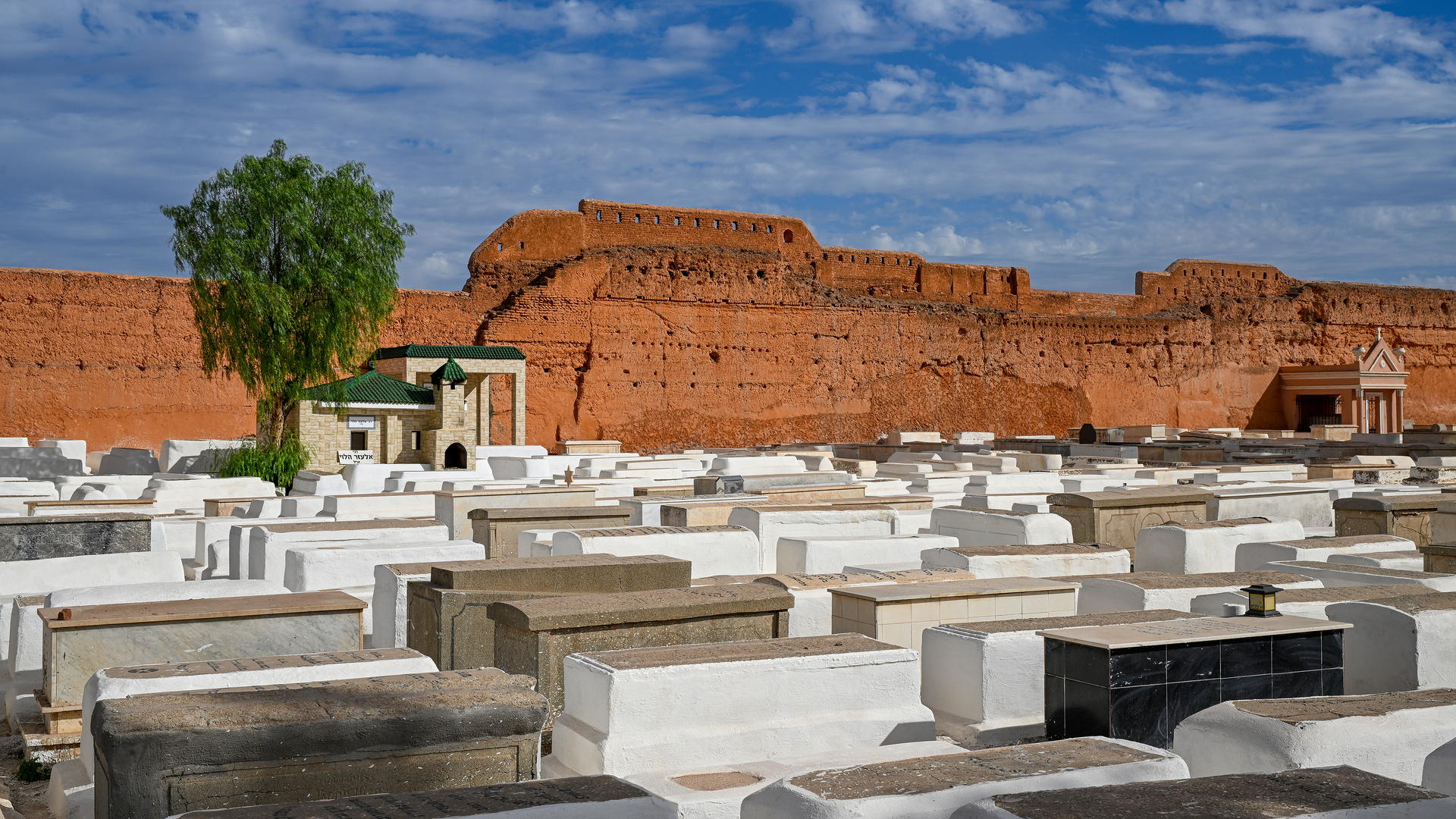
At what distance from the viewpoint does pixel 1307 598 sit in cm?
603

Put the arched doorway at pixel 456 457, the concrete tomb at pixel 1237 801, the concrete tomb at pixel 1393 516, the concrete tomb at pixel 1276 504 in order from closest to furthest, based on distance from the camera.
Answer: the concrete tomb at pixel 1237 801 < the concrete tomb at pixel 1393 516 < the concrete tomb at pixel 1276 504 < the arched doorway at pixel 456 457

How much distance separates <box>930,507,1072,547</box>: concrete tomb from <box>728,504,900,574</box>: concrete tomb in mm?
539

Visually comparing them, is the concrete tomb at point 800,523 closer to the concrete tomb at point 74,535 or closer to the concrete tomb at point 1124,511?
the concrete tomb at point 1124,511

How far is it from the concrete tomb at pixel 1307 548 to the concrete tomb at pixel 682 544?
3.58 metres

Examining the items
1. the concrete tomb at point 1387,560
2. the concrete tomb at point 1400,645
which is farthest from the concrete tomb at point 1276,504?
the concrete tomb at point 1400,645

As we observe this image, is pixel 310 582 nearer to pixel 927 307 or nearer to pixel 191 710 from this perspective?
pixel 191 710

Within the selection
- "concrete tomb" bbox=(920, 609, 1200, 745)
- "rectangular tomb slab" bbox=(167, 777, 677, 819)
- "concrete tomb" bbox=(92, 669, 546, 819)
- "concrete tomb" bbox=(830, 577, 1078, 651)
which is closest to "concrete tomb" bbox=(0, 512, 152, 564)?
"concrete tomb" bbox=(92, 669, 546, 819)

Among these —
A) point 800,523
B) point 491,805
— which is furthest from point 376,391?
point 491,805

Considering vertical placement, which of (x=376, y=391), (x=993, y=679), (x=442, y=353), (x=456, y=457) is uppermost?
(x=442, y=353)

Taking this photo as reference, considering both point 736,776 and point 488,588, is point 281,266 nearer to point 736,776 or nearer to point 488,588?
point 488,588

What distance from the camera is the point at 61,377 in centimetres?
2592

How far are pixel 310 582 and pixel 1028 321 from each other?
115 feet

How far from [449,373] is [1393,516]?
1597 cm

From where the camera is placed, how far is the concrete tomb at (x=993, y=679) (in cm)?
525
